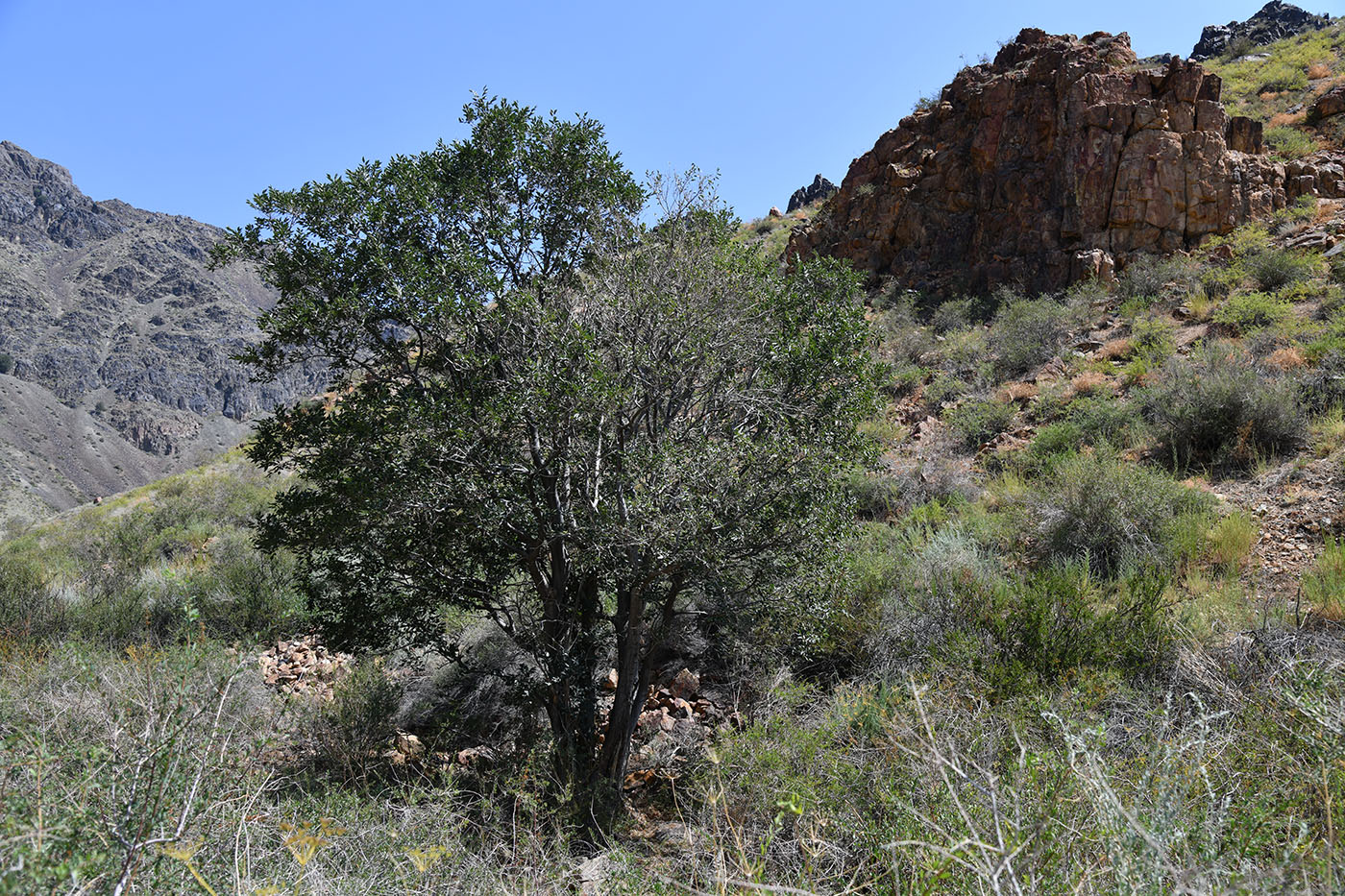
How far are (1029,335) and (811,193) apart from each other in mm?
25756

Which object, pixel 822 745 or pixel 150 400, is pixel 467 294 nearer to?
pixel 822 745

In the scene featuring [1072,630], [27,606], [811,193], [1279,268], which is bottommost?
[1072,630]

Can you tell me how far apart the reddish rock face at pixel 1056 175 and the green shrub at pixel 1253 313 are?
429 cm

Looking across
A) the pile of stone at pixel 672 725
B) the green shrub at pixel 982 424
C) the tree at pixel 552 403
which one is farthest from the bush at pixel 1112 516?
the pile of stone at pixel 672 725

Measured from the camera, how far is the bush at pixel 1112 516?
6961 mm

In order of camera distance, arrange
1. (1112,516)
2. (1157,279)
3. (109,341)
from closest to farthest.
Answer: (1112,516), (1157,279), (109,341)

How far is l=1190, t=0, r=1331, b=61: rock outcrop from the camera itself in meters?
28.8

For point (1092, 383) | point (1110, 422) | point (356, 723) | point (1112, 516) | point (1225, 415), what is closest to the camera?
point (356, 723)

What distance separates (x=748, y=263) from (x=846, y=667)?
4148 millimetres

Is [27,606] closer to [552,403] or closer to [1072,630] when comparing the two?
[552,403]

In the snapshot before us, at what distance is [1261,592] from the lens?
598 cm

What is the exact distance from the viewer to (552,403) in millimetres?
5062

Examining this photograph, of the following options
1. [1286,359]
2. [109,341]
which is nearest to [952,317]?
[1286,359]

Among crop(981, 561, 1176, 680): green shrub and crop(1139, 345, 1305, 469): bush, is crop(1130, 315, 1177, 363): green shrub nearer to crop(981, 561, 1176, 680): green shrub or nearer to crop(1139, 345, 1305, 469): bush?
crop(1139, 345, 1305, 469): bush
